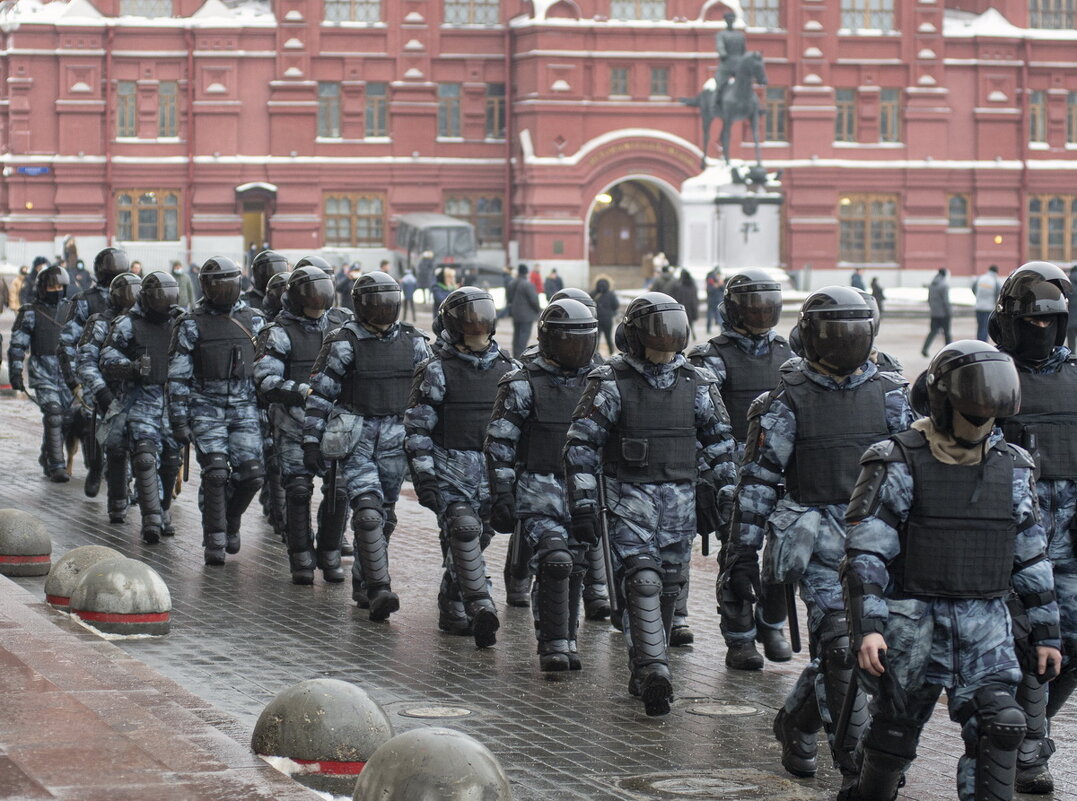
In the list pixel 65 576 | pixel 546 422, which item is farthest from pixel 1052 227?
pixel 546 422

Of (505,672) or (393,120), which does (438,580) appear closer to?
(505,672)

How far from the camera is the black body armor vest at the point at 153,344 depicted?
1407 cm

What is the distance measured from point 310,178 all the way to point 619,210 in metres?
8.39

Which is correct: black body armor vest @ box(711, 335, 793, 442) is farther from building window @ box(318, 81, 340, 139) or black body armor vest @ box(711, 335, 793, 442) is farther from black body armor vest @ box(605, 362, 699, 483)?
building window @ box(318, 81, 340, 139)

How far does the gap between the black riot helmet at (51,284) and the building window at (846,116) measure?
132ft

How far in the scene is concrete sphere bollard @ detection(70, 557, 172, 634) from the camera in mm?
10164

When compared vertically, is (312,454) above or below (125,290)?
below

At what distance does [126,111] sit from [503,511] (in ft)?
153

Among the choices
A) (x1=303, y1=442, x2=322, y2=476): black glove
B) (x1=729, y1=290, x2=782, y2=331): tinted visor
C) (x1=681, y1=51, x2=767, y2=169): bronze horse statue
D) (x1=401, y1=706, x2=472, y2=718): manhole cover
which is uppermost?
(x1=681, y1=51, x2=767, y2=169): bronze horse statue

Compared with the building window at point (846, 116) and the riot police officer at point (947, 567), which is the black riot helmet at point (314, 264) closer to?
the riot police officer at point (947, 567)

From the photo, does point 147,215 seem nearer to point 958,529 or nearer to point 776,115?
point 776,115

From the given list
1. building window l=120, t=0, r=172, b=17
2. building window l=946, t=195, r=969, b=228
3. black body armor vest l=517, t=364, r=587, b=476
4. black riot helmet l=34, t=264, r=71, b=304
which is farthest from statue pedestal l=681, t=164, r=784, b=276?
black body armor vest l=517, t=364, r=587, b=476

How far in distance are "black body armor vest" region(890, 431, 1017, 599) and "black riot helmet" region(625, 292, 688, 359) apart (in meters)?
2.68

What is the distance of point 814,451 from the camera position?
8.03m
